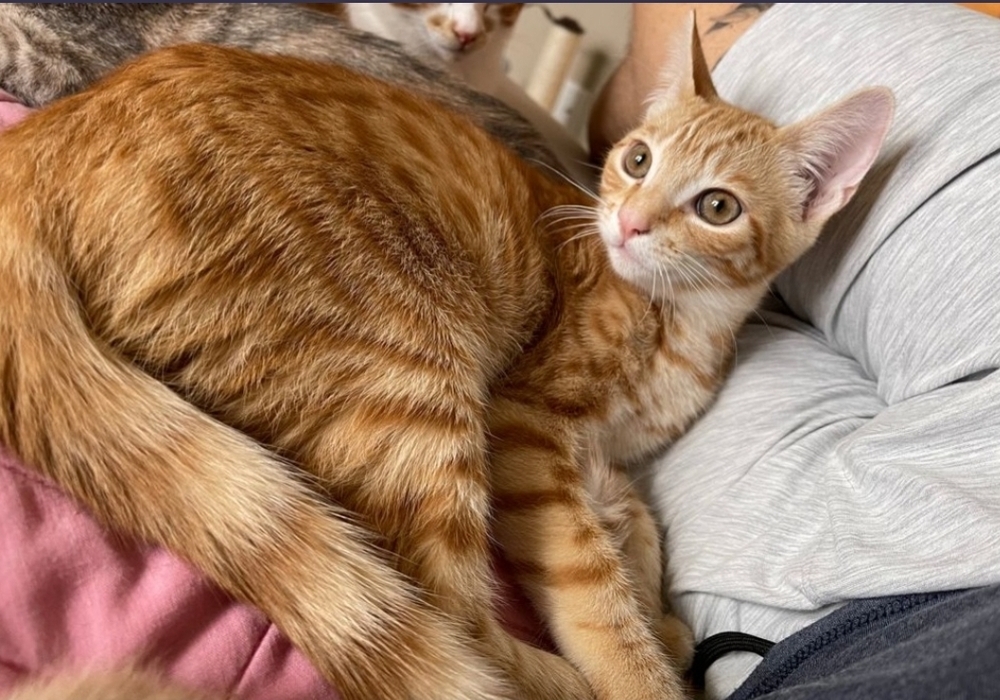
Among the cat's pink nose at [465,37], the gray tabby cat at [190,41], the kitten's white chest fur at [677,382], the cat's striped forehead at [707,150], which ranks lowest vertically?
the kitten's white chest fur at [677,382]

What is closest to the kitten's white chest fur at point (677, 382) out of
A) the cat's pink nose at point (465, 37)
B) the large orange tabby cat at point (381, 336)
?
the large orange tabby cat at point (381, 336)


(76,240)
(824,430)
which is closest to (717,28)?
(824,430)

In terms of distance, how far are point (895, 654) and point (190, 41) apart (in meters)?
1.43

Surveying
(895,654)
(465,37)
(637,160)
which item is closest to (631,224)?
(637,160)

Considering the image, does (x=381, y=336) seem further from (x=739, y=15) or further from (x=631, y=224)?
(x=739, y=15)

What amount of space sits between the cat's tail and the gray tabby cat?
629 millimetres

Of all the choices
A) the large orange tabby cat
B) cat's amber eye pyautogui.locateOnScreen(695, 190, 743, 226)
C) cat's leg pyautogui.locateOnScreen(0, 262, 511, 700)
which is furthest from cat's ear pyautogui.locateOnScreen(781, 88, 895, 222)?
cat's leg pyautogui.locateOnScreen(0, 262, 511, 700)

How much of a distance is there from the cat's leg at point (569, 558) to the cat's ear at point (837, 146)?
19.5 inches

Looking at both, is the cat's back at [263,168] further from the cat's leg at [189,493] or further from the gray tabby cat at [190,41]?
the gray tabby cat at [190,41]

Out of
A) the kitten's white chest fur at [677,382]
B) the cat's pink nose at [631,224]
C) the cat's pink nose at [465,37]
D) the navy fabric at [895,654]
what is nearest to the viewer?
the navy fabric at [895,654]

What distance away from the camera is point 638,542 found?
1089mm

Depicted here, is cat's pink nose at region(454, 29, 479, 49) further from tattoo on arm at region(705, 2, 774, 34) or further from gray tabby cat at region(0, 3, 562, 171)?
tattoo on arm at region(705, 2, 774, 34)

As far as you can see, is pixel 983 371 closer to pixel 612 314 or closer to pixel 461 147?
pixel 612 314

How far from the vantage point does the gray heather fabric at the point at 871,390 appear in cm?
81
